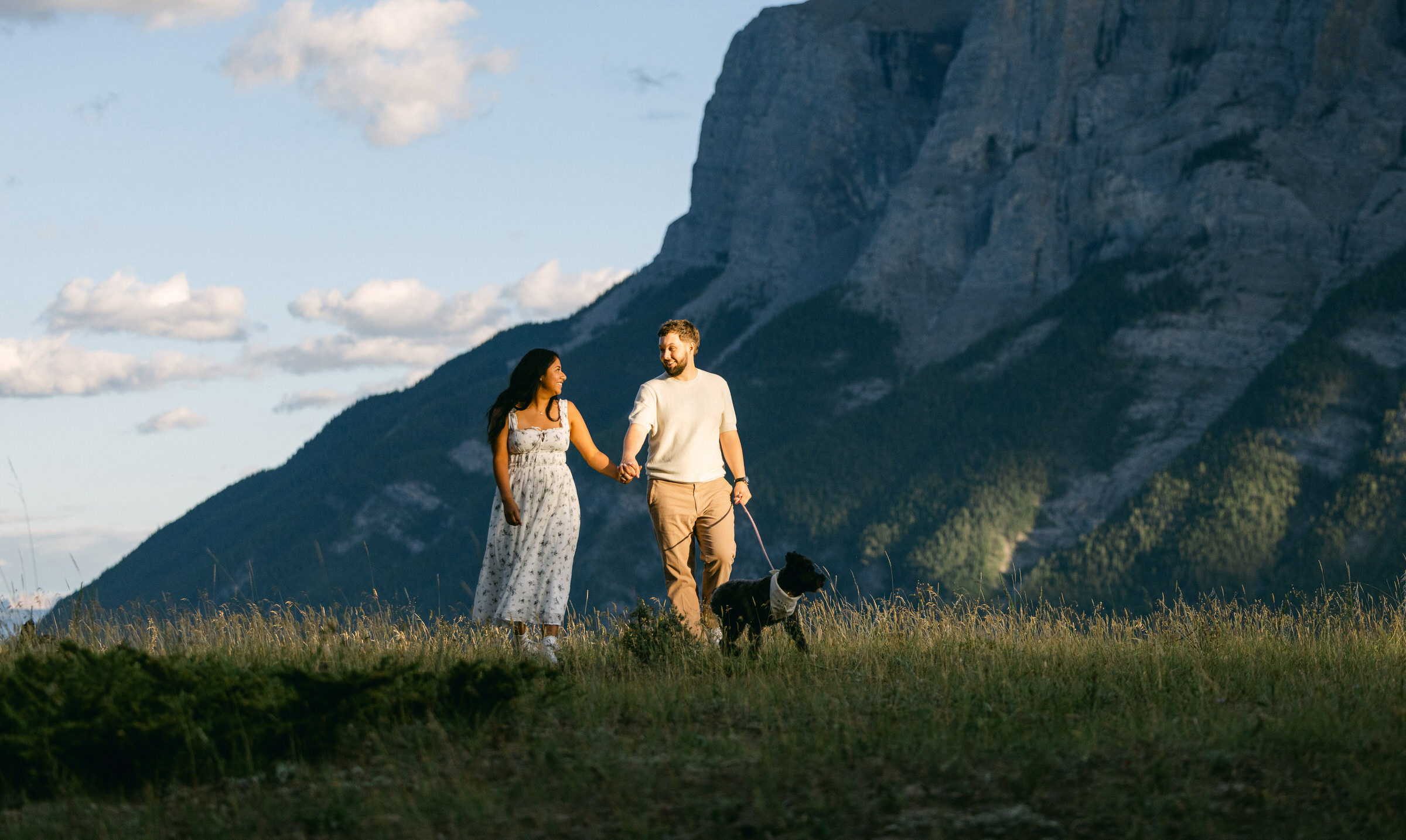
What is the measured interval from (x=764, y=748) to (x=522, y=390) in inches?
155

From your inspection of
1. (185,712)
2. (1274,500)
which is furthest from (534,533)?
(1274,500)

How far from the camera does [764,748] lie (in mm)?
6098

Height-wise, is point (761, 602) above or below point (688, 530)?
below

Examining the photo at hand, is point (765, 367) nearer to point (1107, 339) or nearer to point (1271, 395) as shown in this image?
point (1107, 339)

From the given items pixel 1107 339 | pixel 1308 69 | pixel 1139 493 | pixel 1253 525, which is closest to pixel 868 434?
pixel 1107 339

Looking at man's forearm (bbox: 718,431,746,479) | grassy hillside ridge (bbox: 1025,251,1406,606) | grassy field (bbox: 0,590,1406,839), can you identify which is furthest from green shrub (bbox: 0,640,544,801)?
grassy hillside ridge (bbox: 1025,251,1406,606)

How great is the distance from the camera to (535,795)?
546 cm

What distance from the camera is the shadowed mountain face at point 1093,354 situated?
380ft

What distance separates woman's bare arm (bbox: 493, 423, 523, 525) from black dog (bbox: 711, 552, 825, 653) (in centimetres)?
159

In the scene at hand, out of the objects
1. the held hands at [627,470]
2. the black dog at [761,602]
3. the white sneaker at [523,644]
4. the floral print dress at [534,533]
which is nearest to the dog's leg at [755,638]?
the black dog at [761,602]

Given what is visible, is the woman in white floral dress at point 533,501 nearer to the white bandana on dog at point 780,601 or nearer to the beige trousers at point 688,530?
the beige trousers at point 688,530

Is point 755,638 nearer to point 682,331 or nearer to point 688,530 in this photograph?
point 688,530

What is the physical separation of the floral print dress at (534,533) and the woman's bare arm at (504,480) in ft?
0.20

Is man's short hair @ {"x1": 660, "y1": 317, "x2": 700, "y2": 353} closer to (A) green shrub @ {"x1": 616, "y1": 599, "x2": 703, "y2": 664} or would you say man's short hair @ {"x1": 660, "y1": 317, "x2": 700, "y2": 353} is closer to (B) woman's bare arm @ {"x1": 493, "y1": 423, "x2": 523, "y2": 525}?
(B) woman's bare arm @ {"x1": 493, "y1": 423, "x2": 523, "y2": 525}
